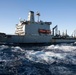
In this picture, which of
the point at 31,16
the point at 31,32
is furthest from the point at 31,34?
the point at 31,16

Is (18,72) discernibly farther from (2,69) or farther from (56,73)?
(56,73)

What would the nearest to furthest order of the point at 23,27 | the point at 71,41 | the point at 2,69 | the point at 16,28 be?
the point at 2,69 → the point at 23,27 → the point at 16,28 → the point at 71,41

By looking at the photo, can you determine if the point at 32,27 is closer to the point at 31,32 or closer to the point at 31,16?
the point at 31,32

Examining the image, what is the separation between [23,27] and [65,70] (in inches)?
2481

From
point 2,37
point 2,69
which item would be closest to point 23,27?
point 2,37

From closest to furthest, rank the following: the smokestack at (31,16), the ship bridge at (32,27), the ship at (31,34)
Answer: the ship at (31,34), the ship bridge at (32,27), the smokestack at (31,16)

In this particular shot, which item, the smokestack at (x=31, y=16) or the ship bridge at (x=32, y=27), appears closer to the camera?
the ship bridge at (x=32, y=27)

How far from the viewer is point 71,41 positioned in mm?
96750

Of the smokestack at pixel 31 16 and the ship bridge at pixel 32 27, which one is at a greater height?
the smokestack at pixel 31 16

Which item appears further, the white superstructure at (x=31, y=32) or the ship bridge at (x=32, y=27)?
the ship bridge at (x=32, y=27)

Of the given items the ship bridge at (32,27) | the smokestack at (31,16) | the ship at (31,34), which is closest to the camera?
the ship at (31,34)

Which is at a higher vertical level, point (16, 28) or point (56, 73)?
point (16, 28)

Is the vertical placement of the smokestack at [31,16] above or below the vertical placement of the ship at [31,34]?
above

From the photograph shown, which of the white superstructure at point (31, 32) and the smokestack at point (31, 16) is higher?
the smokestack at point (31, 16)
